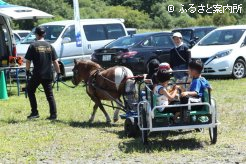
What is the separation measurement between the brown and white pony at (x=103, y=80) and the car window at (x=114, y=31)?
9559 millimetres

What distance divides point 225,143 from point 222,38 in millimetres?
10469

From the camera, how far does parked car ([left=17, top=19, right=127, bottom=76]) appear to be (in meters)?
18.6

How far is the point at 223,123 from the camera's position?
10.1 metres

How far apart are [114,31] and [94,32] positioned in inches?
38.4

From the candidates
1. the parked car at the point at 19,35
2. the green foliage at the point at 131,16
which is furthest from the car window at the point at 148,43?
the green foliage at the point at 131,16

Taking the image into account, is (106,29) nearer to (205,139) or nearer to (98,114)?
(98,114)

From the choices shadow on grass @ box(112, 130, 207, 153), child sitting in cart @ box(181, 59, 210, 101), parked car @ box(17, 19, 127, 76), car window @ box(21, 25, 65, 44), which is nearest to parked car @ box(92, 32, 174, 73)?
parked car @ box(17, 19, 127, 76)

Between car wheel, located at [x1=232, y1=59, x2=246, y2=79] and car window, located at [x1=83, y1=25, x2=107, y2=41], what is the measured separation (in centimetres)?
520

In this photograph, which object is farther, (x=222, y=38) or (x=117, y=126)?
(x=222, y=38)

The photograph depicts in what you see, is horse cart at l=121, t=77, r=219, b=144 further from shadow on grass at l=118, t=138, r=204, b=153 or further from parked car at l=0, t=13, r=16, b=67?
parked car at l=0, t=13, r=16, b=67

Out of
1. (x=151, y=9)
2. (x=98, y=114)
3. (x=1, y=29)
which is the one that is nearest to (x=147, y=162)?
(x=98, y=114)

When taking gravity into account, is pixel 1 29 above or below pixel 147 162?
above

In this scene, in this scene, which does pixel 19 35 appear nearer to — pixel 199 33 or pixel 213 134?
pixel 199 33

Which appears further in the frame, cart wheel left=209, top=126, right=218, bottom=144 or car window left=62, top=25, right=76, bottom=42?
car window left=62, top=25, right=76, bottom=42
